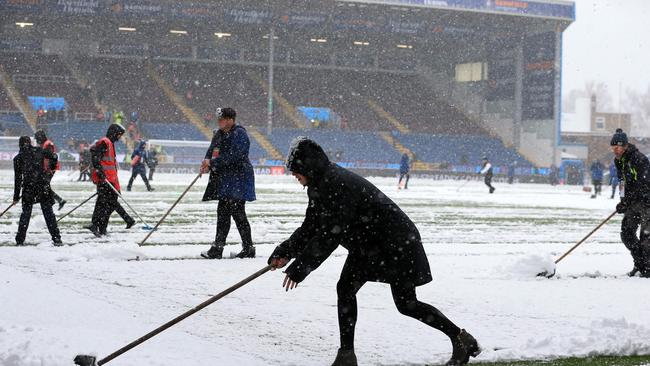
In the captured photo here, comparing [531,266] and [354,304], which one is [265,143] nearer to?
[531,266]

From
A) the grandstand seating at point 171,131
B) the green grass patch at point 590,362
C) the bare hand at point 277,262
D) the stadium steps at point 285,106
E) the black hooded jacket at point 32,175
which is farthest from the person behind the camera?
the stadium steps at point 285,106

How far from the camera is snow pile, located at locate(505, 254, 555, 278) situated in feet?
31.0

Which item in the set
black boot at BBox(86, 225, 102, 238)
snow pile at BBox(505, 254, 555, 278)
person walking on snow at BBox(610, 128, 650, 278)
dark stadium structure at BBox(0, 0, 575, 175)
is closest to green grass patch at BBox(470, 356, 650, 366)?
snow pile at BBox(505, 254, 555, 278)

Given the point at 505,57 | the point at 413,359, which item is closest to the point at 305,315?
the point at 413,359

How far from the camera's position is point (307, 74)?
2191 inches

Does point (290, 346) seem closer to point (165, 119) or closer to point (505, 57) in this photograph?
point (165, 119)

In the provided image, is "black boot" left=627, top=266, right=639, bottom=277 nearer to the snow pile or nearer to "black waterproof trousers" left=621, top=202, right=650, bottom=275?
"black waterproof trousers" left=621, top=202, right=650, bottom=275

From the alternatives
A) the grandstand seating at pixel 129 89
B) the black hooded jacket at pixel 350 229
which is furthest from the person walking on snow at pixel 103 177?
the grandstand seating at pixel 129 89

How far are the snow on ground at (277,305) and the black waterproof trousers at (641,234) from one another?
299 millimetres

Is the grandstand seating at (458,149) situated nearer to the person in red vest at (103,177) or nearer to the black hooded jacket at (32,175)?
the person in red vest at (103,177)

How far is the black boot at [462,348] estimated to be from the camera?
532cm

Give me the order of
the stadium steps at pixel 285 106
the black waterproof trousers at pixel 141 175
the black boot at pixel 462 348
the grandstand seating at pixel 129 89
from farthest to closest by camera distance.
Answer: the stadium steps at pixel 285 106 → the grandstand seating at pixel 129 89 → the black waterproof trousers at pixel 141 175 → the black boot at pixel 462 348

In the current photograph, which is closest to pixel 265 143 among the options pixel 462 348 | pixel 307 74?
pixel 307 74

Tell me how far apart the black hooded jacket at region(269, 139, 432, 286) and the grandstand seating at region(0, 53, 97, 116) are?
1711 inches
